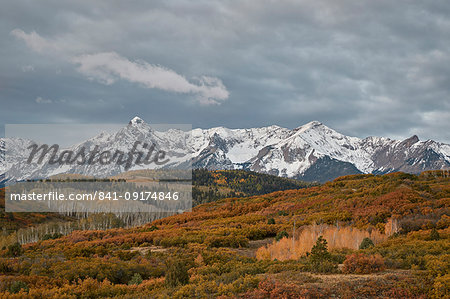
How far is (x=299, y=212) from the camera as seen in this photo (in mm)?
46531

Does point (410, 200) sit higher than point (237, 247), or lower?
higher

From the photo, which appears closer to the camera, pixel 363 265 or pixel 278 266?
pixel 363 265

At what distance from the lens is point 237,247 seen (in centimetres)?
2772

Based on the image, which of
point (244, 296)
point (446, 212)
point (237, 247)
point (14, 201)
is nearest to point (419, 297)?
point (244, 296)

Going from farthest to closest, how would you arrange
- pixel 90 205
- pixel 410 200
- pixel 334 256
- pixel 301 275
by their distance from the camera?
pixel 90 205
pixel 410 200
pixel 334 256
pixel 301 275

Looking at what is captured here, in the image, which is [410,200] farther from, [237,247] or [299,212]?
[237,247]

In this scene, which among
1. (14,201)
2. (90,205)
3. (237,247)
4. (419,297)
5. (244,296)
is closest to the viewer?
(419,297)

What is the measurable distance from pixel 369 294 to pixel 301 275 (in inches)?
110

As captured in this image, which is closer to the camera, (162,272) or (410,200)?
(162,272)

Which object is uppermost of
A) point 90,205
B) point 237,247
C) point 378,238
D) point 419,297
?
point 419,297

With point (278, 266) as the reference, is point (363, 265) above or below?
above

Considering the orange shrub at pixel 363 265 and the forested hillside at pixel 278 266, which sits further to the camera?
the orange shrub at pixel 363 265

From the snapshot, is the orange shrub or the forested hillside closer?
the forested hillside

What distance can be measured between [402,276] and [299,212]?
1412 inches
